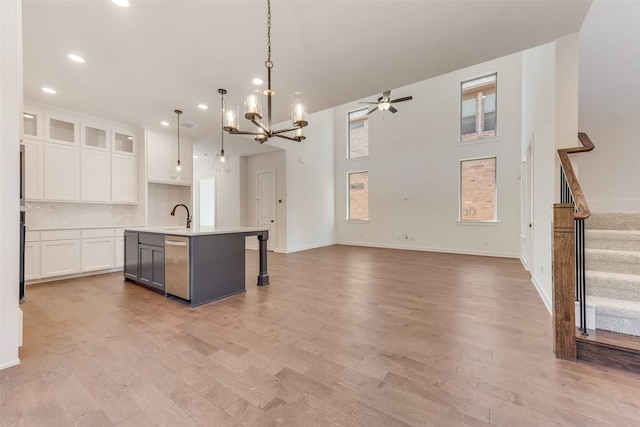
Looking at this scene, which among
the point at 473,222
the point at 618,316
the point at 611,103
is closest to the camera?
the point at 618,316

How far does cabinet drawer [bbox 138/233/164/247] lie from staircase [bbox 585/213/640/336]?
4431 millimetres

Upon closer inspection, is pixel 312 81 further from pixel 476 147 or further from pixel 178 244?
pixel 476 147

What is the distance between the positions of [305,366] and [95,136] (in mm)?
5352

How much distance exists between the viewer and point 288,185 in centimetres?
714

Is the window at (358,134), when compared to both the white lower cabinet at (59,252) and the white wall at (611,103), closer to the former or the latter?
the white wall at (611,103)

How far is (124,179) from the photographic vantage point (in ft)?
16.4

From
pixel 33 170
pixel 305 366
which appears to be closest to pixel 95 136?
pixel 33 170

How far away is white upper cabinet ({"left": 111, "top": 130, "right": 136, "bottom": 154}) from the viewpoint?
4.91 meters

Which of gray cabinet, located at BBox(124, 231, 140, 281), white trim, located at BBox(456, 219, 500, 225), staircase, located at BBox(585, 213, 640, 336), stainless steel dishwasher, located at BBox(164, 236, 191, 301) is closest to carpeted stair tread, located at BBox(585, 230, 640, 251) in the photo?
staircase, located at BBox(585, 213, 640, 336)

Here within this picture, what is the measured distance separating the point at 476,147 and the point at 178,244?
661 cm

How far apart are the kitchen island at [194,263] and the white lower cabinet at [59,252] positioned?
1.36 m

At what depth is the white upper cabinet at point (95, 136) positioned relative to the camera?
4.53 metres

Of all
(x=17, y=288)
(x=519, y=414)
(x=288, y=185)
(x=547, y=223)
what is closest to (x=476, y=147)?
(x=547, y=223)

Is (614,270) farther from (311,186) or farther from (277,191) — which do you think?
A: (311,186)
